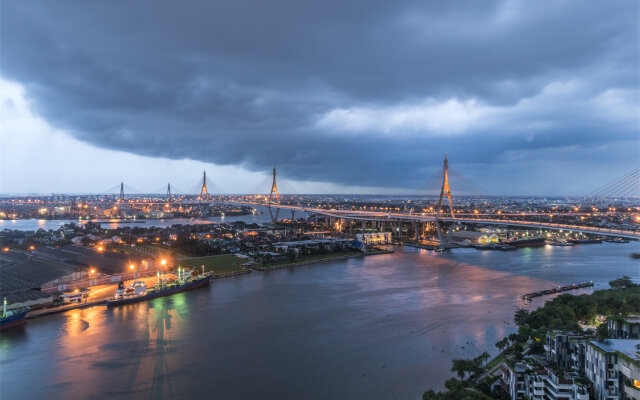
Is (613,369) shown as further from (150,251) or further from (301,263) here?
(150,251)

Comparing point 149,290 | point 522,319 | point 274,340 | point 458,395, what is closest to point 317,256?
point 149,290

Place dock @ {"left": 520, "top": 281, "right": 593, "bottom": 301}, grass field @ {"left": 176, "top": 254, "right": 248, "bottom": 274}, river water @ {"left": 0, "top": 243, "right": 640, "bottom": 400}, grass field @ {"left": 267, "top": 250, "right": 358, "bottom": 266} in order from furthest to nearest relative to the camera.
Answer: grass field @ {"left": 267, "top": 250, "right": 358, "bottom": 266}
grass field @ {"left": 176, "top": 254, "right": 248, "bottom": 274}
dock @ {"left": 520, "top": 281, "right": 593, "bottom": 301}
river water @ {"left": 0, "top": 243, "right": 640, "bottom": 400}

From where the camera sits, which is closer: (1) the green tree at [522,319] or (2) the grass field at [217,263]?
(1) the green tree at [522,319]

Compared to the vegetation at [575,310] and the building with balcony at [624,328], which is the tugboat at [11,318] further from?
the building with balcony at [624,328]

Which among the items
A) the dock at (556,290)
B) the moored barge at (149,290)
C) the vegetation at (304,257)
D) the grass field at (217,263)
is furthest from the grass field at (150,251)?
the dock at (556,290)

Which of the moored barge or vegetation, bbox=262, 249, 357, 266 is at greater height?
vegetation, bbox=262, 249, 357, 266

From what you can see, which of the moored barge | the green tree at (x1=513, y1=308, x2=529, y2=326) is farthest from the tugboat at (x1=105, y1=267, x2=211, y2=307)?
the green tree at (x1=513, y1=308, x2=529, y2=326)

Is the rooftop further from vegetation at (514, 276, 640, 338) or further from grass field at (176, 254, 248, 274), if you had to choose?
grass field at (176, 254, 248, 274)
